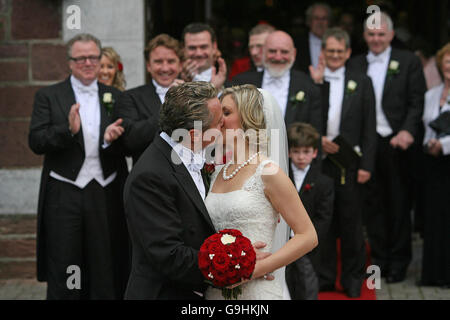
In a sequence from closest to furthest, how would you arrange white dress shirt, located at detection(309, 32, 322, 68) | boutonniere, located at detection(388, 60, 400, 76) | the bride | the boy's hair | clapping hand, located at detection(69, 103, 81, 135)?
the bride, clapping hand, located at detection(69, 103, 81, 135), the boy's hair, boutonniere, located at detection(388, 60, 400, 76), white dress shirt, located at detection(309, 32, 322, 68)

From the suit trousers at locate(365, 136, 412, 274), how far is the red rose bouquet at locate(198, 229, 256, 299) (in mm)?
3756

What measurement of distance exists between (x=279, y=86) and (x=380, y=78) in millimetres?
1289

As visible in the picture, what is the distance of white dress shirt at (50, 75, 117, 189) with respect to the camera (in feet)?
18.4

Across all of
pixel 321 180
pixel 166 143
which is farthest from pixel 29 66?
pixel 166 143

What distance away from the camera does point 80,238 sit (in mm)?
5660

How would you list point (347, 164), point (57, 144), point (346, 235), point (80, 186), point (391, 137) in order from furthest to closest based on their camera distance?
point (391, 137)
point (346, 235)
point (347, 164)
point (80, 186)
point (57, 144)

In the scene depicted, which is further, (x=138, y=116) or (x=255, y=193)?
(x=138, y=116)

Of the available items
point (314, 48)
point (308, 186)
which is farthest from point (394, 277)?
point (314, 48)

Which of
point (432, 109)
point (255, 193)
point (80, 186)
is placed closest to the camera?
point (255, 193)

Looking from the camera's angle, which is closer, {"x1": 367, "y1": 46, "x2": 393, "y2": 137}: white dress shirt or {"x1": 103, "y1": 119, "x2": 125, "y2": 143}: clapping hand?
{"x1": 103, "y1": 119, "x2": 125, "y2": 143}: clapping hand

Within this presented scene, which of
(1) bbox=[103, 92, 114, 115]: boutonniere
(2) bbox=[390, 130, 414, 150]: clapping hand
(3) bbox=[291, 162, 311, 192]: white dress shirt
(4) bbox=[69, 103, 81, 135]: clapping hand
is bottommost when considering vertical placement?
(3) bbox=[291, 162, 311, 192]: white dress shirt

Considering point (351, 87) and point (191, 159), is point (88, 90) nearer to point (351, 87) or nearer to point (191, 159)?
point (351, 87)

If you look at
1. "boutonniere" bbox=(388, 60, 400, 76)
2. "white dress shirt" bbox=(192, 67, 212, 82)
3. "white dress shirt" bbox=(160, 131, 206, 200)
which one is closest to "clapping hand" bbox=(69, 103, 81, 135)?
"white dress shirt" bbox=(192, 67, 212, 82)

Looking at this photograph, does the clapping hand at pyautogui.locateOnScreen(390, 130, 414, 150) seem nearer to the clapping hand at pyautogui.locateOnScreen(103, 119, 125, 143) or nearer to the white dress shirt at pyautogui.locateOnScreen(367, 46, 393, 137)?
the white dress shirt at pyautogui.locateOnScreen(367, 46, 393, 137)
